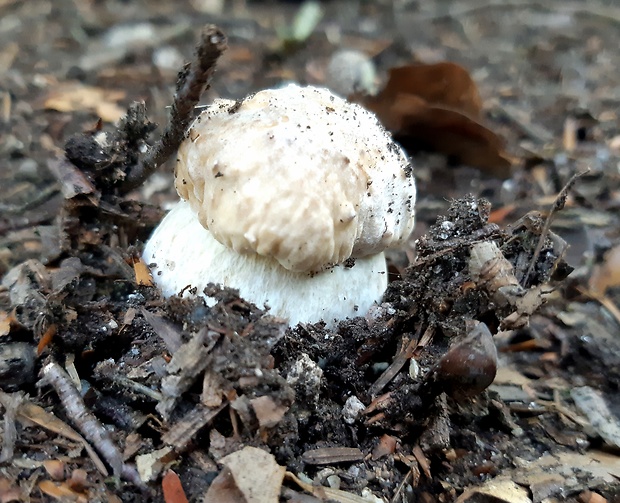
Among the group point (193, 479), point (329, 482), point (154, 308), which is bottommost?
point (329, 482)

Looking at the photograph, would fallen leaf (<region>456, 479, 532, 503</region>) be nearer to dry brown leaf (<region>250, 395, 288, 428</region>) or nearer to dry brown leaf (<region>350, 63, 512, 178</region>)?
dry brown leaf (<region>250, 395, 288, 428</region>)

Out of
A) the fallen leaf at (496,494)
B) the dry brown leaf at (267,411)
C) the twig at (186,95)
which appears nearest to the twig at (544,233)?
the fallen leaf at (496,494)

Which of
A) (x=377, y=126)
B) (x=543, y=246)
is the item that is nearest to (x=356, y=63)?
(x=377, y=126)

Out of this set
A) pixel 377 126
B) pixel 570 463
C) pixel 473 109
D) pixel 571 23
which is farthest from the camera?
pixel 571 23

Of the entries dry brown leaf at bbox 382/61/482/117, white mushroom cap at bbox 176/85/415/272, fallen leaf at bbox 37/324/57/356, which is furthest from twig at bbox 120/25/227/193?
dry brown leaf at bbox 382/61/482/117

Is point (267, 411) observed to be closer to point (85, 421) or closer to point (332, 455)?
point (332, 455)

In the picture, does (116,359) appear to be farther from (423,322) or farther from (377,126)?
(377,126)

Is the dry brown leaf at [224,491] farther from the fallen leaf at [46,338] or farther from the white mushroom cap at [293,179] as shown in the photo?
the fallen leaf at [46,338]
